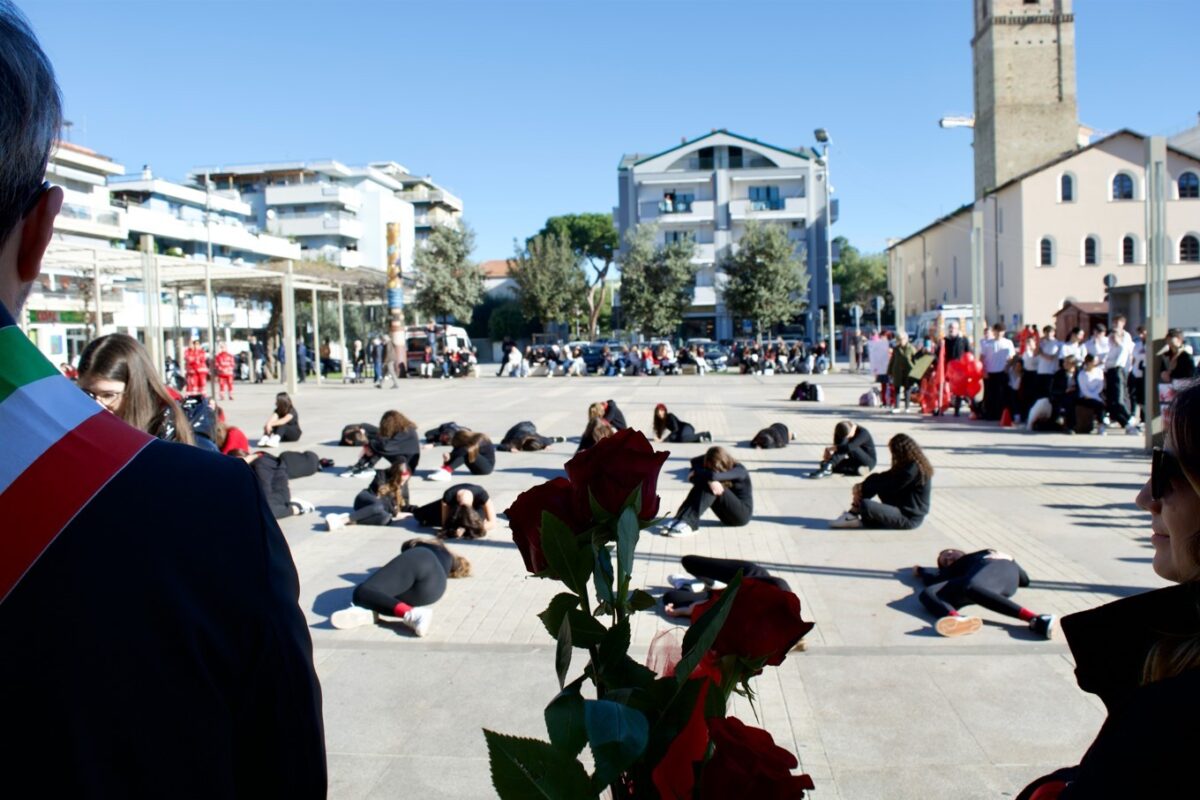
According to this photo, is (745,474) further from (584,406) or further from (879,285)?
(879,285)

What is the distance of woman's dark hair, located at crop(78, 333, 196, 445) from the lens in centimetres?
416

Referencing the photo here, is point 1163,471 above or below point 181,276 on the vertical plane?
below

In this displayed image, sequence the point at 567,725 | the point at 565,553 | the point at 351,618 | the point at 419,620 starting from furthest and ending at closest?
1. the point at 351,618
2. the point at 419,620
3. the point at 565,553
4. the point at 567,725

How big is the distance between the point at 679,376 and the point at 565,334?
94.9ft

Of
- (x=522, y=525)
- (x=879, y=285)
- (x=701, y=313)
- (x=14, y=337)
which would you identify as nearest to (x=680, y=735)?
(x=522, y=525)

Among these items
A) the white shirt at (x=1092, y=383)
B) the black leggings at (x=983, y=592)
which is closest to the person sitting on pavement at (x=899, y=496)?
the black leggings at (x=983, y=592)

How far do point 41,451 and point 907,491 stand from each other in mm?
8977

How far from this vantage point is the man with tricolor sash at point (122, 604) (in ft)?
3.15

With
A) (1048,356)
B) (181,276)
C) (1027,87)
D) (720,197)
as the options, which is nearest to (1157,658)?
(1048,356)

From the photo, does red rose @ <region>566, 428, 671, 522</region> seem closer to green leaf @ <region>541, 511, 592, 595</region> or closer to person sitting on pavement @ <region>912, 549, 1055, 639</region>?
green leaf @ <region>541, 511, 592, 595</region>

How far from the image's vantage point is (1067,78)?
62.5 meters

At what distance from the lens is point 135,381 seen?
4211 mm

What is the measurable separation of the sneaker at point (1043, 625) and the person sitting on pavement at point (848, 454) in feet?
21.0

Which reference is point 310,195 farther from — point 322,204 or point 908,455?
point 908,455
